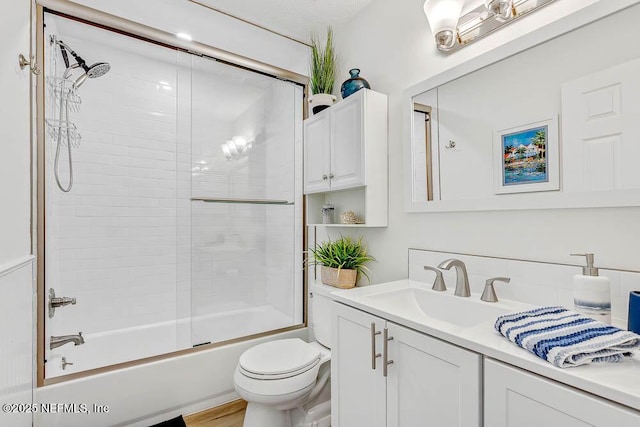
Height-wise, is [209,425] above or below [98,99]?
below

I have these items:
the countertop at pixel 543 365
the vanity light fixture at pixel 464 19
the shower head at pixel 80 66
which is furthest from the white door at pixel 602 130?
the shower head at pixel 80 66

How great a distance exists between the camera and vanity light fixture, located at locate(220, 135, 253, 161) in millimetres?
2348

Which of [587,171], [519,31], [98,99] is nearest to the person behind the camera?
[587,171]

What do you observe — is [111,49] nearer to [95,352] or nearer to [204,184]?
[204,184]

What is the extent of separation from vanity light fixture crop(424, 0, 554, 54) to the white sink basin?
3.71 feet

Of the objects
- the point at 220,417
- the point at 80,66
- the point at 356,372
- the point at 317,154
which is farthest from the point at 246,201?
the point at 356,372

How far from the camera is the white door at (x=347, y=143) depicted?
1.78 meters

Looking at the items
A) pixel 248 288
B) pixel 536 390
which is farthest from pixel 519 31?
pixel 248 288

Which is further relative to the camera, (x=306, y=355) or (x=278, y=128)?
(x=278, y=128)

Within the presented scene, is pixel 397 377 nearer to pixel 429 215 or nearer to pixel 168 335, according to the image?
pixel 429 215

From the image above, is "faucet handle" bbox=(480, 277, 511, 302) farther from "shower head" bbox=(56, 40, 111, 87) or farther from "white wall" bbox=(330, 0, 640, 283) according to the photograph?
"shower head" bbox=(56, 40, 111, 87)

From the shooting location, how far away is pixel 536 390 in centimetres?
72

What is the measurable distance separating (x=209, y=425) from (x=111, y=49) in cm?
259

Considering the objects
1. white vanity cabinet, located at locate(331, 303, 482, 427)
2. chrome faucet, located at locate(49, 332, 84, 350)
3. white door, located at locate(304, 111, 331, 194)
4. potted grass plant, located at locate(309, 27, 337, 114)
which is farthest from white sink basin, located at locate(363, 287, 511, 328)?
chrome faucet, located at locate(49, 332, 84, 350)
